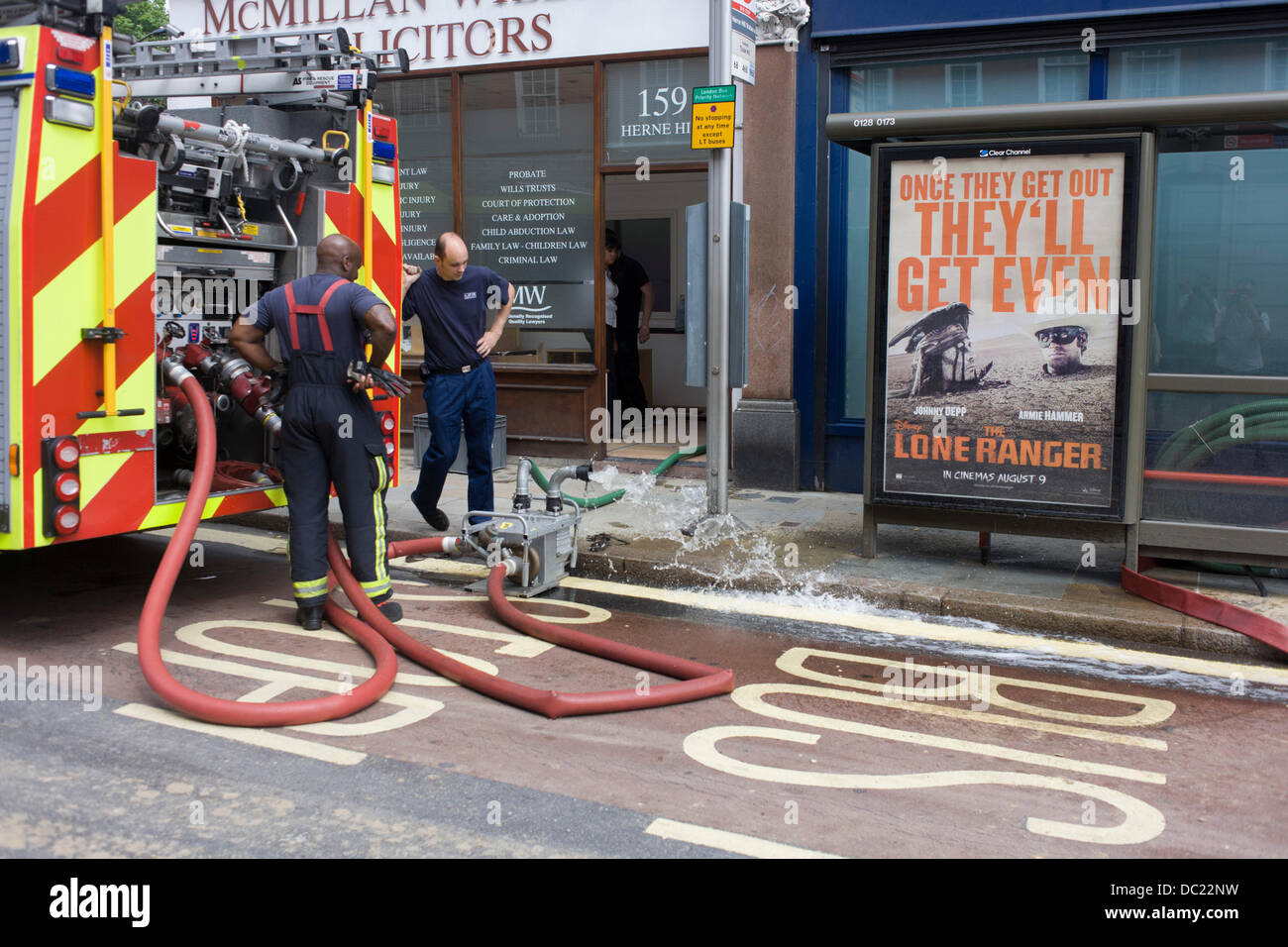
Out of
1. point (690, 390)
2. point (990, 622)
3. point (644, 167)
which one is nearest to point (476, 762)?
point (990, 622)

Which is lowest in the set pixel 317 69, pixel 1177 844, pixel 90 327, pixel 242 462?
pixel 1177 844

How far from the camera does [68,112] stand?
5289mm

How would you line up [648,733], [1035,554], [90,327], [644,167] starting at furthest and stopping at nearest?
1. [644,167]
2. [1035,554]
3. [90,327]
4. [648,733]

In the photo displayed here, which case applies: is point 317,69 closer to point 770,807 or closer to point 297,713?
point 297,713

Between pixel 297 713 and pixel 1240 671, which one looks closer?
pixel 297 713

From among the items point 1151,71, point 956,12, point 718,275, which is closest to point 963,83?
point 956,12

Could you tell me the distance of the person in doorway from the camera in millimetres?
11812

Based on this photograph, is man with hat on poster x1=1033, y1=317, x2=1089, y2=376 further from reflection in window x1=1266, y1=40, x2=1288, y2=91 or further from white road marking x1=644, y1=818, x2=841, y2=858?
white road marking x1=644, y1=818, x2=841, y2=858

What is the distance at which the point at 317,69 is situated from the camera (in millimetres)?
6734

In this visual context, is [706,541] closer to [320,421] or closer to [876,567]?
[876,567]

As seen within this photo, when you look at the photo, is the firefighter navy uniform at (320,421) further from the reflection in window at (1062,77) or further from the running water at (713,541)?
the reflection in window at (1062,77)

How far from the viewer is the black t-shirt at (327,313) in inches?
231

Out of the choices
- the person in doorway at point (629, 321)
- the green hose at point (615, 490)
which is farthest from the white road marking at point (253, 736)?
the person in doorway at point (629, 321)

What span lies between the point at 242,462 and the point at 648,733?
3430 millimetres
